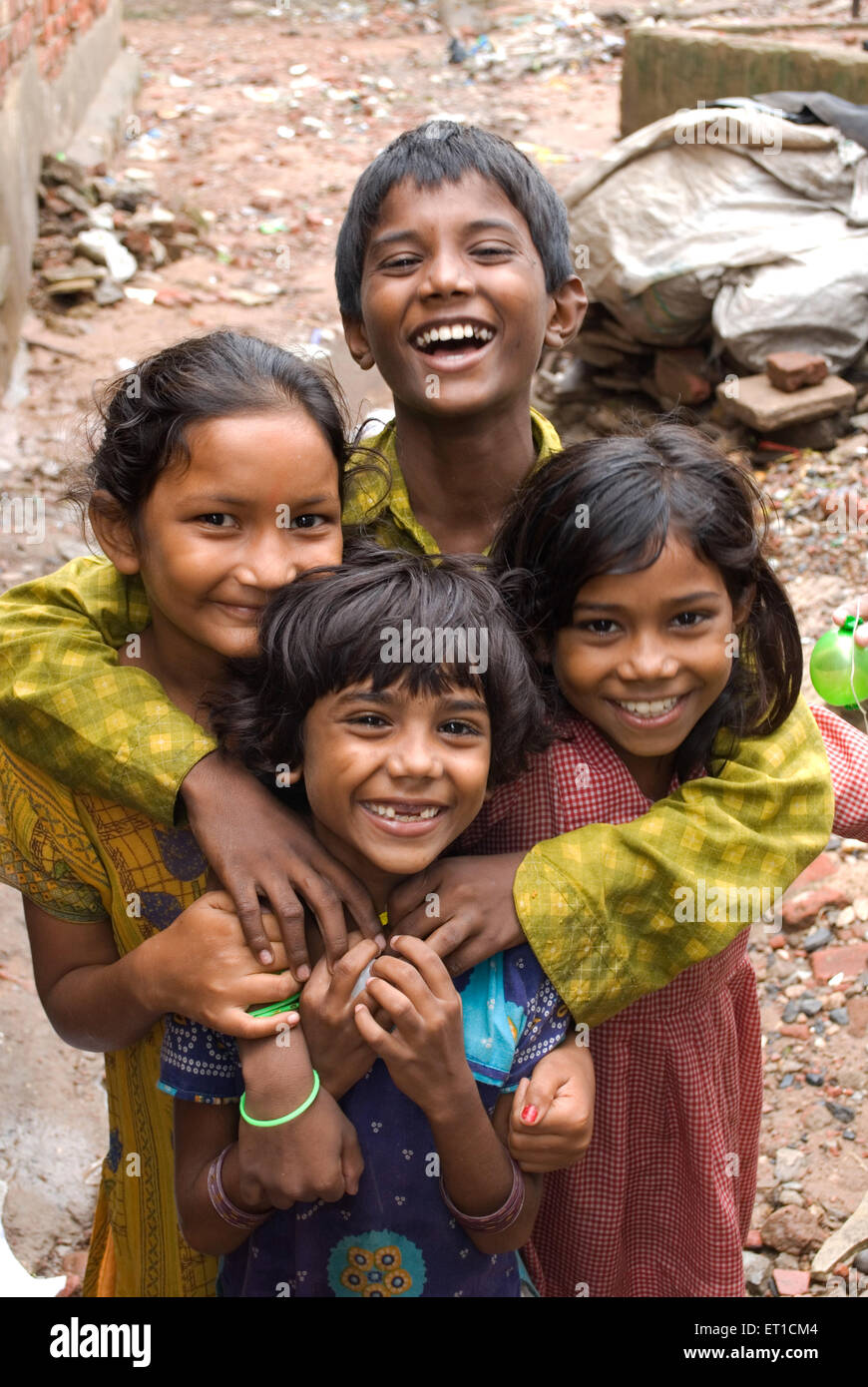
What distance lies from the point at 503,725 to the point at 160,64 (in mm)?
11148

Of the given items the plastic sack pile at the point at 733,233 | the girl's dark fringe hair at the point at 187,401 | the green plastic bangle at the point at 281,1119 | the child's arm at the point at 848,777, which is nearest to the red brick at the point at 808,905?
the child's arm at the point at 848,777

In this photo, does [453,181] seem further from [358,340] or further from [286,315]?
[286,315]

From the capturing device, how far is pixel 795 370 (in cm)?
541

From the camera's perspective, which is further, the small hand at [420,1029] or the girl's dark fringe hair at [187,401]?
the girl's dark fringe hair at [187,401]

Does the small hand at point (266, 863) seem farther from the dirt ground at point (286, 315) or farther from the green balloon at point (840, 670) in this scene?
the green balloon at point (840, 670)

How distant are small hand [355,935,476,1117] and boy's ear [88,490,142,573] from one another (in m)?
0.64

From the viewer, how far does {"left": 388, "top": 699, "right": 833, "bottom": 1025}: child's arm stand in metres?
1.54

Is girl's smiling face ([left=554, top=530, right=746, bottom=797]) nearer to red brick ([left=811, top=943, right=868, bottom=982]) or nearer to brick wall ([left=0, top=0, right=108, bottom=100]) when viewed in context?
red brick ([left=811, top=943, right=868, bottom=982])

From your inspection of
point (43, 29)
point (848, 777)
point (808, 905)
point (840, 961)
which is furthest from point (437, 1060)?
point (43, 29)

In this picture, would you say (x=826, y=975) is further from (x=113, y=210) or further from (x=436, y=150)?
(x=113, y=210)

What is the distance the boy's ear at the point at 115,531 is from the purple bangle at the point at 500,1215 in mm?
873

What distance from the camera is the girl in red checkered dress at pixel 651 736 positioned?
165cm

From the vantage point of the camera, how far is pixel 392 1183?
157 centimetres

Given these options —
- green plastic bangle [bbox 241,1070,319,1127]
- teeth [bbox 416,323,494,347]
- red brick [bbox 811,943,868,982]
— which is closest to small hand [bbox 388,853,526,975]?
green plastic bangle [bbox 241,1070,319,1127]
